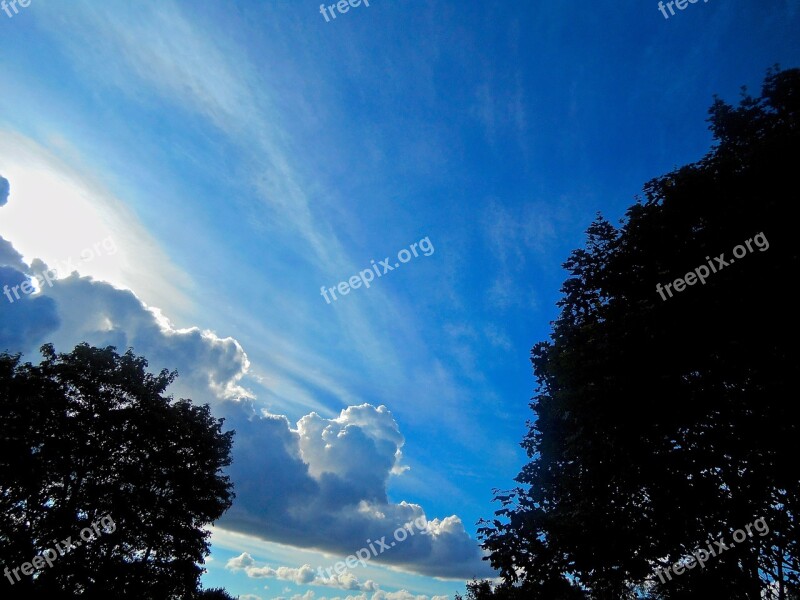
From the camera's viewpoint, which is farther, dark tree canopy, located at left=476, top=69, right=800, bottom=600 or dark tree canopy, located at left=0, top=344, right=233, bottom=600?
dark tree canopy, located at left=0, top=344, right=233, bottom=600

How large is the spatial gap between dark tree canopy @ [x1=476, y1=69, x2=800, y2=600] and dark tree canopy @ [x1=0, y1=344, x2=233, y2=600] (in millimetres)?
22951

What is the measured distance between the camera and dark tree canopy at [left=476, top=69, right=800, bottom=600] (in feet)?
34.5

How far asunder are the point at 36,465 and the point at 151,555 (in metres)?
9.07

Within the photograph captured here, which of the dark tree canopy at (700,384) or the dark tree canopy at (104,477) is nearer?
the dark tree canopy at (700,384)

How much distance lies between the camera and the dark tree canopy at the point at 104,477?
19.8 metres

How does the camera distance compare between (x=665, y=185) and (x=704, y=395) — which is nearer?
(x=704, y=395)

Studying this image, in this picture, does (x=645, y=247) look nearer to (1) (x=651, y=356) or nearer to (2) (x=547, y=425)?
(1) (x=651, y=356)

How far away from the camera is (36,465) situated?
20078 millimetres

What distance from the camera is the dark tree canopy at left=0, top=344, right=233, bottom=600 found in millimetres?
19781

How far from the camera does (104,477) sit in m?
22.6

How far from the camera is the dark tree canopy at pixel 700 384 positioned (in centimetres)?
1052

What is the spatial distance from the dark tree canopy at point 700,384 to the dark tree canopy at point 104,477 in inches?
904

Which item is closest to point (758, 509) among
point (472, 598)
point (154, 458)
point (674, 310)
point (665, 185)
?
point (674, 310)

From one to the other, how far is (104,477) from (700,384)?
29874 mm
